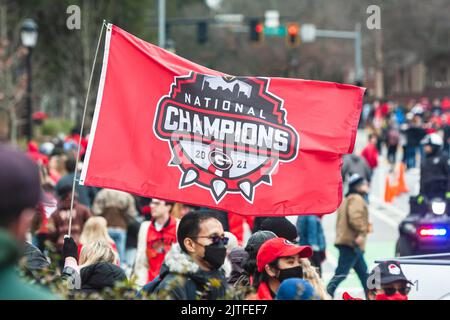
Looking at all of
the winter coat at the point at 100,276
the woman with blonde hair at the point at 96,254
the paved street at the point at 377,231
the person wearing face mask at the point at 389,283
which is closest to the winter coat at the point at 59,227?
the paved street at the point at 377,231

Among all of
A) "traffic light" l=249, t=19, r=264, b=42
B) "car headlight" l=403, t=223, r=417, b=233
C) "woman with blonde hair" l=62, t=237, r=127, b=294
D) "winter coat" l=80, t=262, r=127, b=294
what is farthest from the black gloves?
"traffic light" l=249, t=19, r=264, b=42

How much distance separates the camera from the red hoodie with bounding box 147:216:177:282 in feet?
34.8

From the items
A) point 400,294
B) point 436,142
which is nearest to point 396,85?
point 436,142

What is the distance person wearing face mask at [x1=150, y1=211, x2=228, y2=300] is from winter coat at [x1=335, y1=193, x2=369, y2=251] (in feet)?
20.9

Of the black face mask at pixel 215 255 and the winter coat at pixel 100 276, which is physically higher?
the black face mask at pixel 215 255

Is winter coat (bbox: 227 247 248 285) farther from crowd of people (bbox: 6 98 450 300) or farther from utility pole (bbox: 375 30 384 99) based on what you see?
utility pole (bbox: 375 30 384 99)

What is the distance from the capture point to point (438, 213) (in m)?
11.8

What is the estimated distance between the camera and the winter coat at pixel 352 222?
1285cm

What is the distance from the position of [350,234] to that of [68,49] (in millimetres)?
35410

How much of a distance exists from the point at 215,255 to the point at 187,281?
1.87 feet

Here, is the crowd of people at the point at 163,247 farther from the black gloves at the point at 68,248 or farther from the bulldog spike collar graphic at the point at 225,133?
the bulldog spike collar graphic at the point at 225,133

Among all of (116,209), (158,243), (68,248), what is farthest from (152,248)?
(68,248)

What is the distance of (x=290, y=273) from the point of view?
19.8 ft

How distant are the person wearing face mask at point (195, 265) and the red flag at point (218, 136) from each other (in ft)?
4.22
